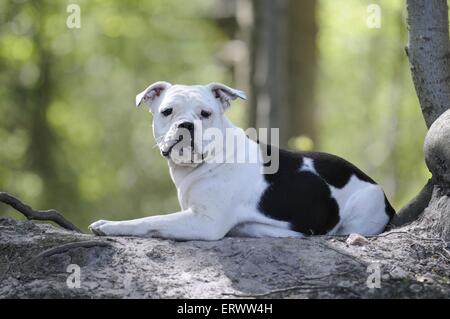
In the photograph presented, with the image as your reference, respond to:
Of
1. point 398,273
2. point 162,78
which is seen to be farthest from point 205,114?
point 162,78

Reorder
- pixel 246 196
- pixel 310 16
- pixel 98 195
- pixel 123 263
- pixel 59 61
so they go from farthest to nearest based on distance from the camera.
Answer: pixel 98 195 → pixel 59 61 → pixel 310 16 → pixel 246 196 → pixel 123 263

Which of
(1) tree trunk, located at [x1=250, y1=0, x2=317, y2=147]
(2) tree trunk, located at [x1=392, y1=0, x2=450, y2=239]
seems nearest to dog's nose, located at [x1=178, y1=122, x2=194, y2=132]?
(2) tree trunk, located at [x1=392, y1=0, x2=450, y2=239]

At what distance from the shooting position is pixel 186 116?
→ 707cm

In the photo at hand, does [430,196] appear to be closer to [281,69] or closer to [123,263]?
[123,263]

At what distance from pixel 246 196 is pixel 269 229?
1.29ft

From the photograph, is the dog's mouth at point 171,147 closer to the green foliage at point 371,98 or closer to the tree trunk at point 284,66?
the tree trunk at point 284,66

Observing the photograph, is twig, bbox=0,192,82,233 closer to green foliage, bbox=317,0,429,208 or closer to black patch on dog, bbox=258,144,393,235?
black patch on dog, bbox=258,144,393,235

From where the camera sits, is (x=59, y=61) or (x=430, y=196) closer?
(x=430, y=196)

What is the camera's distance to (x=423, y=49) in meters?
8.00

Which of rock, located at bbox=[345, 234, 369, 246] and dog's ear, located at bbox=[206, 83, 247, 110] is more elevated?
dog's ear, located at bbox=[206, 83, 247, 110]

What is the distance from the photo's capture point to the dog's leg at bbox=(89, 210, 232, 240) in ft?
23.1

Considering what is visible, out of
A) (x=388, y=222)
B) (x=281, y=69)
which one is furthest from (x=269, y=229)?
(x=281, y=69)
